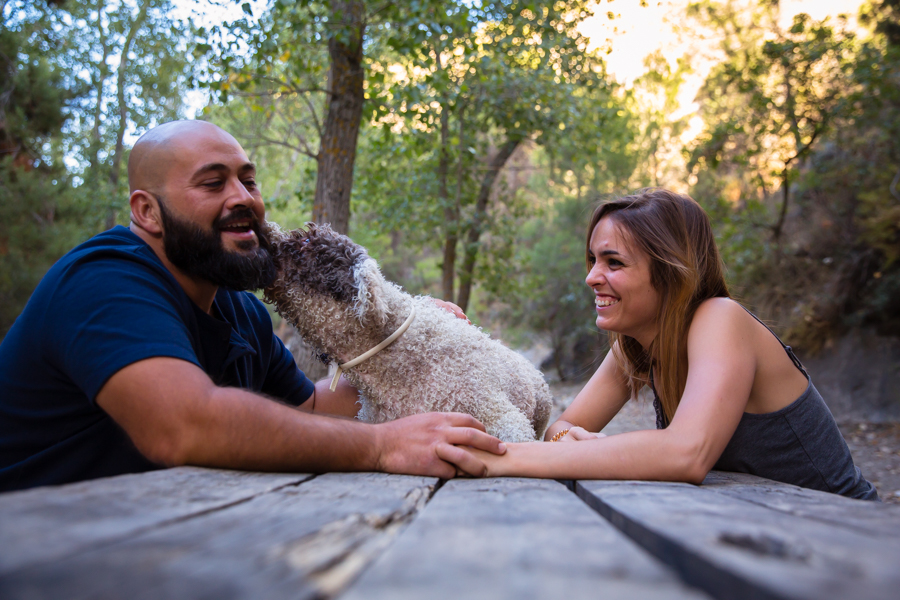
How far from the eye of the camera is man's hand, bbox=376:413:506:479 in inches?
61.2

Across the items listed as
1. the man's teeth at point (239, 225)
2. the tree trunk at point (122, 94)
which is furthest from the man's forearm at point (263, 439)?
the tree trunk at point (122, 94)

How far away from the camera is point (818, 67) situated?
926 cm

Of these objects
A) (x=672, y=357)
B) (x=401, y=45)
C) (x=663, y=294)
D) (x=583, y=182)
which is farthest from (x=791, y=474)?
(x=583, y=182)

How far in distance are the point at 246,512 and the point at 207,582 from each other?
14.8 inches

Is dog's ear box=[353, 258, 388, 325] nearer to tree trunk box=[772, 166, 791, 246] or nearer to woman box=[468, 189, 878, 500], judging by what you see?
woman box=[468, 189, 878, 500]

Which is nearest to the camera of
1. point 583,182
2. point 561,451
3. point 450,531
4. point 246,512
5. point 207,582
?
point 207,582

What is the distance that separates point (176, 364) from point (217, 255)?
745mm

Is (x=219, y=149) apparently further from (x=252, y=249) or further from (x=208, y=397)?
(x=208, y=397)

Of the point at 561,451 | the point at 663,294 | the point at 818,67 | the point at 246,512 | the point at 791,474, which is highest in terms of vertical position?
the point at 818,67

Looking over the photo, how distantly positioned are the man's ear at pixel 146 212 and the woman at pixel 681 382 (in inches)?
62.1

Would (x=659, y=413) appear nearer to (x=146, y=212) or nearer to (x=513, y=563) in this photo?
(x=513, y=563)

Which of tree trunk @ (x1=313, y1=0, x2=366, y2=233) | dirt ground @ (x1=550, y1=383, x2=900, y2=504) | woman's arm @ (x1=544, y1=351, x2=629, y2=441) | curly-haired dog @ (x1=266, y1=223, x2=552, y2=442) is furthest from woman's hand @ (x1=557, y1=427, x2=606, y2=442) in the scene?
dirt ground @ (x1=550, y1=383, x2=900, y2=504)

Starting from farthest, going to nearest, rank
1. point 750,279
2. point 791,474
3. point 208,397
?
point 750,279 → point 791,474 → point 208,397

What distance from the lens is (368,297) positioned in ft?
6.77
